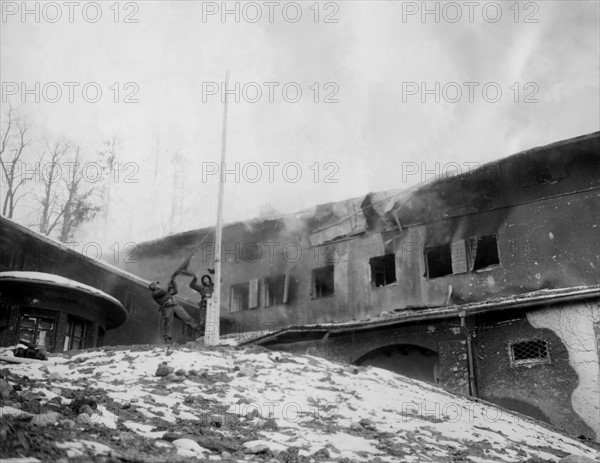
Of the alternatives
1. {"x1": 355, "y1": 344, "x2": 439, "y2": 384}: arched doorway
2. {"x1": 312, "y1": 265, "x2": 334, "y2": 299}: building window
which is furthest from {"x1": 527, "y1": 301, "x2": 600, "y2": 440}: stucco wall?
{"x1": 312, "y1": 265, "x2": 334, "y2": 299}: building window

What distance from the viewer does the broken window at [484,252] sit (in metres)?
21.2

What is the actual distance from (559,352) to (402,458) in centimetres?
929

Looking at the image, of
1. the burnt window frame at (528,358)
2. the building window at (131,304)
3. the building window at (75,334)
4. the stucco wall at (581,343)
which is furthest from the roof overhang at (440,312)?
the building window at (75,334)

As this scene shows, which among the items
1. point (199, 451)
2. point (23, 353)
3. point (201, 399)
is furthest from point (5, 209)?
point (199, 451)

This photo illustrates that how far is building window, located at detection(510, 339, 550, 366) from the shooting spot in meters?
16.3

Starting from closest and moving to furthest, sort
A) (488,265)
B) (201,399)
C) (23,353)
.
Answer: (201,399)
(23,353)
(488,265)

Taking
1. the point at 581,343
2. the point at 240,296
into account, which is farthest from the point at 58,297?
the point at 581,343

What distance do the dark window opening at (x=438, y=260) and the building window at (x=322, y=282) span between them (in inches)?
143

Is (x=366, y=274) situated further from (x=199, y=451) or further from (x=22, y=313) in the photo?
(x=199, y=451)

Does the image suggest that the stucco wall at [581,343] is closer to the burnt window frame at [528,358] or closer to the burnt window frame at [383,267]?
the burnt window frame at [528,358]

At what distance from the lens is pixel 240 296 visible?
2661cm

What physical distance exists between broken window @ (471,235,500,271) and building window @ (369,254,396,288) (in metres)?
2.90

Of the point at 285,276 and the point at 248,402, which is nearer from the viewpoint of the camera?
the point at 248,402

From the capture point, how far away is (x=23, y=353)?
11742mm
